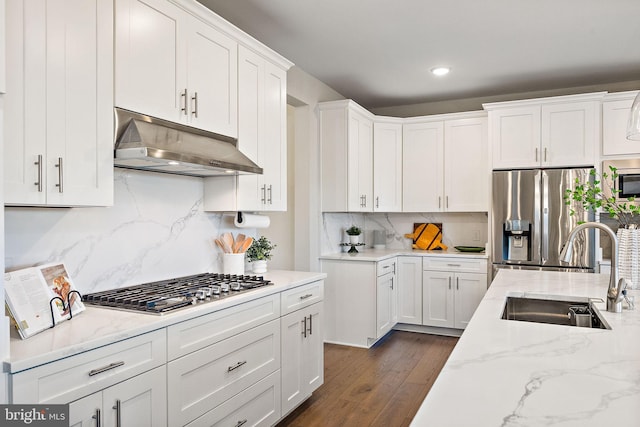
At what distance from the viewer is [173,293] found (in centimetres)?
220

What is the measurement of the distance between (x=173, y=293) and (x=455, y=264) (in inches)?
126

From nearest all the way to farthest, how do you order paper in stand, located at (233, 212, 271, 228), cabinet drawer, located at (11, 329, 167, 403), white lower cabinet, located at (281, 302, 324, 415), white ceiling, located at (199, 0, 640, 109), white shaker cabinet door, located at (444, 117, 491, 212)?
cabinet drawer, located at (11, 329, 167, 403)
white lower cabinet, located at (281, 302, 324, 415)
white ceiling, located at (199, 0, 640, 109)
paper in stand, located at (233, 212, 271, 228)
white shaker cabinet door, located at (444, 117, 491, 212)

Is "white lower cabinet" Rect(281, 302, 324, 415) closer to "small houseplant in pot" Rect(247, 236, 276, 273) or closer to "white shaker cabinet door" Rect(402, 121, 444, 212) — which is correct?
"small houseplant in pot" Rect(247, 236, 276, 273)

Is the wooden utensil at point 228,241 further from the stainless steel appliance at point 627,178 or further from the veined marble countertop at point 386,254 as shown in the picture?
the stainless steel appliance at point 627,178

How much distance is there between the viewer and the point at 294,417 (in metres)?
2.80

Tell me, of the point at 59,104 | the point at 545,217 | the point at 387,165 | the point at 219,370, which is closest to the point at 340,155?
the point at 387,165

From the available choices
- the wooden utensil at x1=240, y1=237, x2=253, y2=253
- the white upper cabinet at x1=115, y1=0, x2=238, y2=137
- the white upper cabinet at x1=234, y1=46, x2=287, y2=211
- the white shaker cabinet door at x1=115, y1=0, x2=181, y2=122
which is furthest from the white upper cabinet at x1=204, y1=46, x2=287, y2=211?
the white shaker cabinet door at x1=115, y1=0, x2=181, y2=122

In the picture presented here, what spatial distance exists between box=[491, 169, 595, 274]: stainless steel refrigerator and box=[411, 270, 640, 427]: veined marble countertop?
2.54 metres

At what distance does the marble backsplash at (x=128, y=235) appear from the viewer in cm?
191

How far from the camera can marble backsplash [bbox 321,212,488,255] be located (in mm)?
4703

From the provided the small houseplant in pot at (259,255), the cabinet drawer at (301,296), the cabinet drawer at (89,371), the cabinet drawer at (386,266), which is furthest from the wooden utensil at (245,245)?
the cabinet drawer at (386,266)

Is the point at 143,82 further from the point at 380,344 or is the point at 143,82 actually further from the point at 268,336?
the point at 380,344

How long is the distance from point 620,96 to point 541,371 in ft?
12.9

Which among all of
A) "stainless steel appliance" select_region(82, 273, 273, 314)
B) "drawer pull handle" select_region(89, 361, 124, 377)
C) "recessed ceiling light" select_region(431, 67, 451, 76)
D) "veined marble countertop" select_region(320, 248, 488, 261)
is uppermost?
"recessed ceiling light" select_region(431, 67, 451, 76)
